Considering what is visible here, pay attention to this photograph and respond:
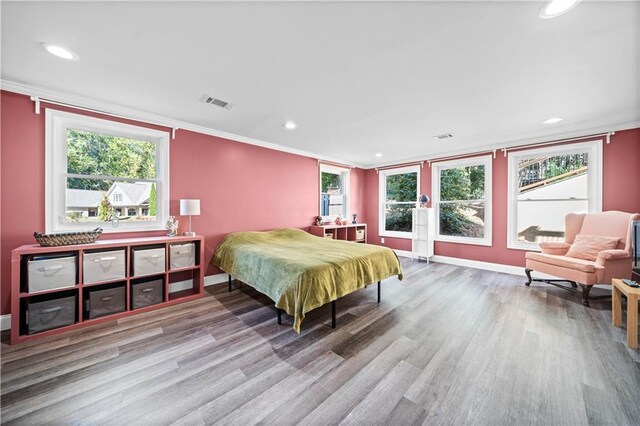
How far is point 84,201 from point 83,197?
0.16 feet

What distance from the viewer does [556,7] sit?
4.60 feet

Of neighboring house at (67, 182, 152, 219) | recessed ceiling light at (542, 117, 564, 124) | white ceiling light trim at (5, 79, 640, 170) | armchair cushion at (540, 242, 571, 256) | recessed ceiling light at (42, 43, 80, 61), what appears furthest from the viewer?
armchair cushion at (540, 242, 571, 256)

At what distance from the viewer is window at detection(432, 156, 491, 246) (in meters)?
4.54

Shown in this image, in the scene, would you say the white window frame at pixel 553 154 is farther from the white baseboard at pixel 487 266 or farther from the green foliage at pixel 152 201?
the green foliage at pixel 152 201

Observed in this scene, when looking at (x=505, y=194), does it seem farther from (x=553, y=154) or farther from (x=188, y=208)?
(x=188, y=208)

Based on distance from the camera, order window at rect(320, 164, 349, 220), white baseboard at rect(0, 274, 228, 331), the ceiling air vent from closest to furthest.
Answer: white baseboard at rect(0, 274, 228, 331) → the ceiling air vent → window at rect(320, 164, 349, 220)

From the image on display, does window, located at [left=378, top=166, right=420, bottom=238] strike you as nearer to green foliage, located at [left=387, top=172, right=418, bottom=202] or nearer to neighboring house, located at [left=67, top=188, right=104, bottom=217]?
green foliage, located at [left=387, top=172, right=418, bottom=202]

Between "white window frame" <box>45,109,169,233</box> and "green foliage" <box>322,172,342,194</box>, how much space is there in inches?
127

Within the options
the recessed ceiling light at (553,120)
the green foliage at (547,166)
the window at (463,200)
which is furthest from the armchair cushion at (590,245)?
the recessed ceiling light at (553,120)

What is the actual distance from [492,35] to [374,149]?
3116 mm

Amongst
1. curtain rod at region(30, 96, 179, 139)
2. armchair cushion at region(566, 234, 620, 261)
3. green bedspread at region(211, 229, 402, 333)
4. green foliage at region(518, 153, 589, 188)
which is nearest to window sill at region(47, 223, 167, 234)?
green bedspread at region(211, 229, 402, 333)

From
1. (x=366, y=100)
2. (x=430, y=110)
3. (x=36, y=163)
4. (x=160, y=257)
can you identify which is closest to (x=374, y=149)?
(x=430, y=110)

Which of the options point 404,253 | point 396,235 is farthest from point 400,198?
point 404,253

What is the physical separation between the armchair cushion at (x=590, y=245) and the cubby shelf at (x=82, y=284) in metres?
5.09
